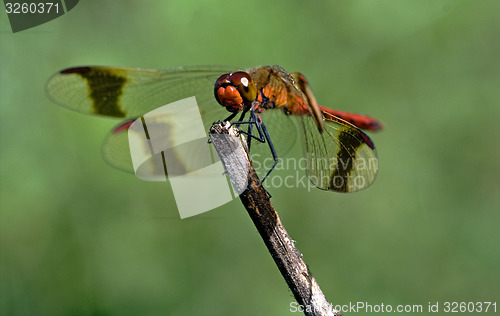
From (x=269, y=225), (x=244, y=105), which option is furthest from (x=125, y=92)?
(x=269, y=225)

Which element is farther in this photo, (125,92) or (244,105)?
(125,92)

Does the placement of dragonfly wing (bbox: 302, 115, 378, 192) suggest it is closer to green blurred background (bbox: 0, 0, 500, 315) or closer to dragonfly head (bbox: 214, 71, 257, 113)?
dragonfly head (bbox: 214, 71, 257, 113)

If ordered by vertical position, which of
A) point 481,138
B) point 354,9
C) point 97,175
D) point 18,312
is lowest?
point 18,312

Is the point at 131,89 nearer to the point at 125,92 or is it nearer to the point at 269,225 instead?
the point at 125,92

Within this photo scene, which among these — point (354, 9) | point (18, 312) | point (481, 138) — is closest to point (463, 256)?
point (481, 138)

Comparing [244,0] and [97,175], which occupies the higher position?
[244,0]

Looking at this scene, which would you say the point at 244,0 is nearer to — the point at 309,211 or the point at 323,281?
the point at 309,211

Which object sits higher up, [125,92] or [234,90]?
[125,92]
